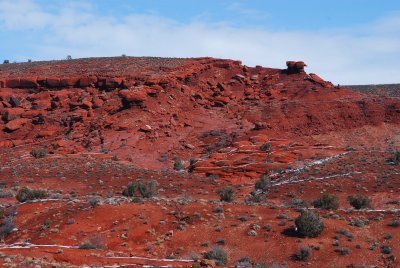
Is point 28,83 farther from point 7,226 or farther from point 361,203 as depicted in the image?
point 361,203

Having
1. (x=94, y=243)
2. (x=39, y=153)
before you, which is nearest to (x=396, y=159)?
(x=94, y=243)

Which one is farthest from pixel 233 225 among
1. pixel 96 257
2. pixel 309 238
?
pixel 96 257

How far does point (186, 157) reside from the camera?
34656 mm

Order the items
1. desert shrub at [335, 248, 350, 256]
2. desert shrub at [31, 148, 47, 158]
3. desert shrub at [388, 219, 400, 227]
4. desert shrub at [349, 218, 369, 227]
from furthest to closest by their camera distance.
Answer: desert shrub at [31, 148, 47, 158], desert shrub at [349, 218, 369, 227], desert shrub at [388, 219, 400, 227], desert shrub at [335, 248, 350, 256]

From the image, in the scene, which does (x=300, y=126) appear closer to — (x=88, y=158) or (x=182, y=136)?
(x=182, y=136)

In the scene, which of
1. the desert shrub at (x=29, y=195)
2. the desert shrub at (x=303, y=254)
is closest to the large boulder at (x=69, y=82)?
the desert shrub at (x=29, y=195)

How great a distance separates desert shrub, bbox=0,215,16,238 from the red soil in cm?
26

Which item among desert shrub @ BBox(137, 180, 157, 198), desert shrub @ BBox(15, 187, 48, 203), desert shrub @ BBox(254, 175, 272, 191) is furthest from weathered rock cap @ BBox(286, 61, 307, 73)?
desert shrub @ BBox(15, 187, 48, 203)

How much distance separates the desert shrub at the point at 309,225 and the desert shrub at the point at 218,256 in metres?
2.91

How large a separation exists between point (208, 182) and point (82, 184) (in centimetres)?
665

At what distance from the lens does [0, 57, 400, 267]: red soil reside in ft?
46.9

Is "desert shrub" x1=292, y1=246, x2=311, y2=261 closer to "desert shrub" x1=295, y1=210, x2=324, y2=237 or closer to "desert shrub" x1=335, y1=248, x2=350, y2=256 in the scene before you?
"desert shrub" x1=335, y1=248, x2=350, y2=256

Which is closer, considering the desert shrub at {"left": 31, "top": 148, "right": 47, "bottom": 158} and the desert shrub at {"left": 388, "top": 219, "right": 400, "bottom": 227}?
the desert shrub at {"left": 388, "top": 219, "right": 400, "bottom": 227}

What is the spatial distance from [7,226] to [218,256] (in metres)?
7.00
